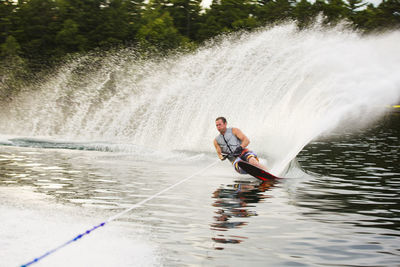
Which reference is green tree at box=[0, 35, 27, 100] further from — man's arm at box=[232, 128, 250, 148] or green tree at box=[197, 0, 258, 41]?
man's arm at box=[232, 128, 250, 148]

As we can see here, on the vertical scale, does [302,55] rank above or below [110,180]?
above

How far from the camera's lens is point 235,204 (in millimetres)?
8523

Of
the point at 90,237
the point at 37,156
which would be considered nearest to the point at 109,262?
the point at 90,237

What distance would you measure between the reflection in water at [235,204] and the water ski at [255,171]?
16cm

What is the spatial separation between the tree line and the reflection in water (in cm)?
6066

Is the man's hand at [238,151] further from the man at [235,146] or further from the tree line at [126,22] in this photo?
the tree line at [126,22]

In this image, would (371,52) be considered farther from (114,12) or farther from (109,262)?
(114,12)

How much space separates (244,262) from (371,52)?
57.3 feet

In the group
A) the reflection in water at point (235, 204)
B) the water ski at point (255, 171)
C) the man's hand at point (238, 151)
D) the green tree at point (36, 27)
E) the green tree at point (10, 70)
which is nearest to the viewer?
the reflection in water at point (235, 204)

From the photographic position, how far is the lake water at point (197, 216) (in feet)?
18.1

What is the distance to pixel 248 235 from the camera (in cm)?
643

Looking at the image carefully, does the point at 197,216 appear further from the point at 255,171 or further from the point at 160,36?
the point at 160,36

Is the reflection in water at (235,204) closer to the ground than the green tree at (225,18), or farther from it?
closer to the ground

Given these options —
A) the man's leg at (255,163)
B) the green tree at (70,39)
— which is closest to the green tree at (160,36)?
the green tree at (70,39)
